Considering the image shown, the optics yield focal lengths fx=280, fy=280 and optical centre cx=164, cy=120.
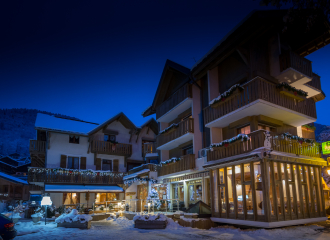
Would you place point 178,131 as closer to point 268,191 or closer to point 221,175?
point 221,175

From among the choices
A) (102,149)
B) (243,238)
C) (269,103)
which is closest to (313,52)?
(269,103)

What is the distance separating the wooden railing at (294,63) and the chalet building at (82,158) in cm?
1784

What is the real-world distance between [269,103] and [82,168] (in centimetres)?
2166

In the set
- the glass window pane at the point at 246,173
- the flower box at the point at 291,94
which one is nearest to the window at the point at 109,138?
the glass window pane at the point at 246,173

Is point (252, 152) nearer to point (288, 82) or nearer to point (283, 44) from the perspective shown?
point (288, 82)

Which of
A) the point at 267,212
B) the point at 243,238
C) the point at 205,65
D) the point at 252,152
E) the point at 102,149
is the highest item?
the point at 205,65

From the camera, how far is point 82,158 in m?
30.2

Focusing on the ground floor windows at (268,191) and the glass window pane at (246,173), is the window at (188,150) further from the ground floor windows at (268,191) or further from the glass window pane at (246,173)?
the glass window pane at (246,173)

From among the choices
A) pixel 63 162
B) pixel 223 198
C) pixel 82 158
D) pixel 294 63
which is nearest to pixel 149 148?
pixel 82 158

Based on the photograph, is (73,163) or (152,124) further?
(152,124)

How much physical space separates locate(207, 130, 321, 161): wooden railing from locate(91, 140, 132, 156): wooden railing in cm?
1631

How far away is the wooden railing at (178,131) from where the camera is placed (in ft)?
67.7

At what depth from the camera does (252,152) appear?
14.0 m

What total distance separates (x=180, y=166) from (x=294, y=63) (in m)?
10.6
